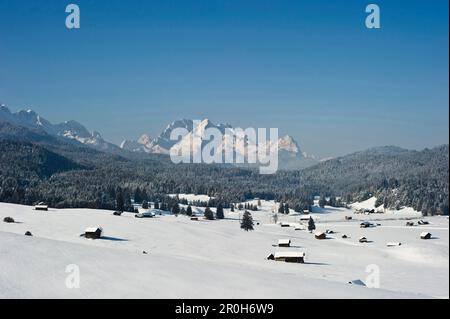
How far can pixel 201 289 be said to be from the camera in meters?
28.6

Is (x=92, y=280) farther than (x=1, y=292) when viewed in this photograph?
Yes

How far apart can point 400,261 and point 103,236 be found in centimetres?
4942

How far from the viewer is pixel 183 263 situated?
3953 cm

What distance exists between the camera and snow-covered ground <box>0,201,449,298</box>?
28.6 m

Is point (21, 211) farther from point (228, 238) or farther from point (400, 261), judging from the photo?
point (400, 261)

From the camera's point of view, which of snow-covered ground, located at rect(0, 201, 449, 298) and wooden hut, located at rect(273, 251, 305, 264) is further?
wooden hut, located at rect(273, 251, 305, 264)

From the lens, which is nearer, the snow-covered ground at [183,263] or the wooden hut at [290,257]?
the snow-covered ground at [183,263]

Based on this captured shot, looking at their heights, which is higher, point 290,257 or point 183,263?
point 183,263

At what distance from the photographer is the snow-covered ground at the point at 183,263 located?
28562mm

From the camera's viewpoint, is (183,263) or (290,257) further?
(290,257)
